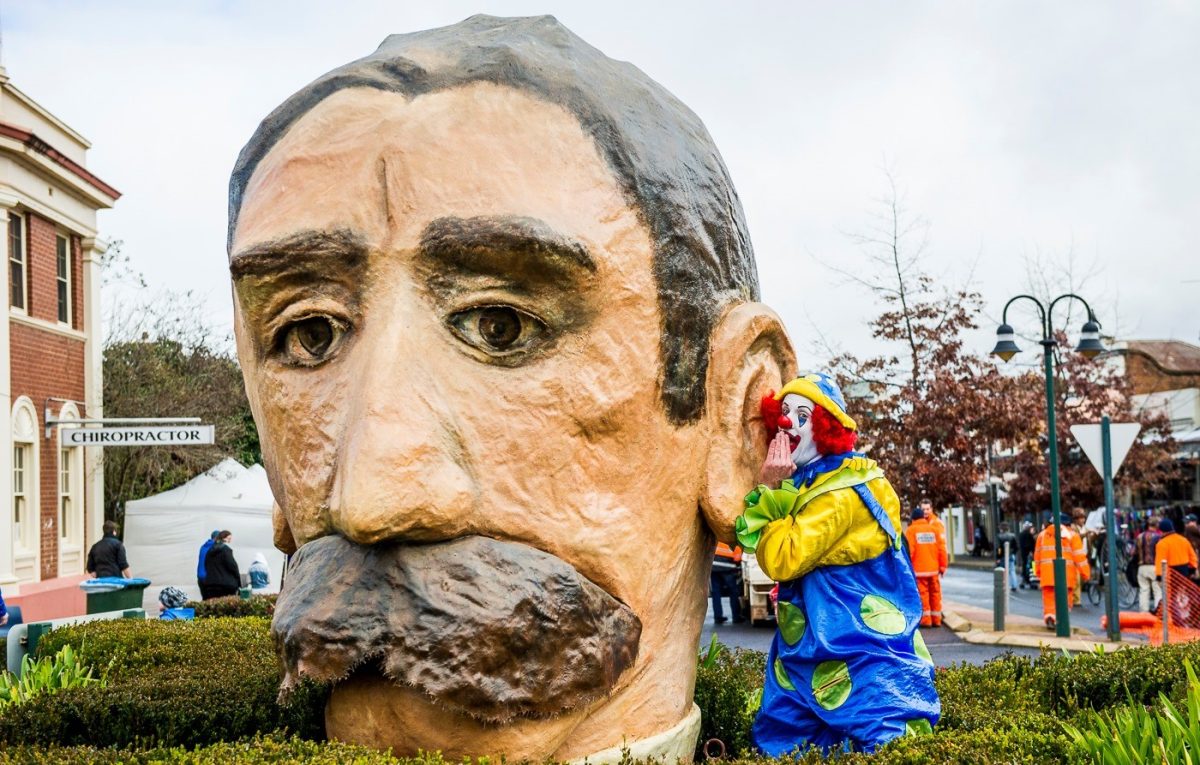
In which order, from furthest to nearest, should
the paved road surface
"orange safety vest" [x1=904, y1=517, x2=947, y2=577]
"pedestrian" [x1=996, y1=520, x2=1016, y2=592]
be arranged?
"pedestrian" [x1=996, y1=520, x2=1016, y2=592]
the paved road surface
"orange safety vest" [x1=904, y1=517, x2=947, y2=577]

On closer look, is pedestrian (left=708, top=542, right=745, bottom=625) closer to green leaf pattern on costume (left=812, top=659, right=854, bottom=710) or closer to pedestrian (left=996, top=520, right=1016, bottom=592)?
pedestrian (left=996, top=520, right=1016, bottom=592)

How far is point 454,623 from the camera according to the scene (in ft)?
9.05

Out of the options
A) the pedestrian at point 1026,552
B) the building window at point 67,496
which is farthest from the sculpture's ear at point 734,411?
the pedestrian at point 1026,552

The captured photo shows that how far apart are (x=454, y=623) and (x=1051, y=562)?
13.5 meters

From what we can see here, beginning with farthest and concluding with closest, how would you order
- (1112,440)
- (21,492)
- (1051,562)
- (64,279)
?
(64,279)
(21,492)
(1051,562)
(1112,440)

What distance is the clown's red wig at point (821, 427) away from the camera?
11.3ft

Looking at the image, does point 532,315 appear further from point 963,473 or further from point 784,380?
point 963,473

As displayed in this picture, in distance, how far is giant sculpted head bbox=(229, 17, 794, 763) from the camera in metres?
2.82

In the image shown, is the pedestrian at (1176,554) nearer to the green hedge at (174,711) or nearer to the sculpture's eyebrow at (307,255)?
the green hedge at (174,711)

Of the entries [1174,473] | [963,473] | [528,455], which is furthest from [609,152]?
[1174,473]

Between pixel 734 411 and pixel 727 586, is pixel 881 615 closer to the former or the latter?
pixel 734 411

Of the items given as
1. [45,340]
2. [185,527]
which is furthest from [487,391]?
[185,527]

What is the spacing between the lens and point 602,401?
304cm

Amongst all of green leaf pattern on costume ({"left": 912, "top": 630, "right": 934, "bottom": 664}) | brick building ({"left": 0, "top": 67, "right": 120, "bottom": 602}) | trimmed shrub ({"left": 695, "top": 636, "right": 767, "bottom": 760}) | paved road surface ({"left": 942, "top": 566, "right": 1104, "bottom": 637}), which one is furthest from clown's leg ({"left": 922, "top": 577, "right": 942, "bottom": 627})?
brick building ({"left": 0, "top": 67, "right": 120, "bottom": 602})
